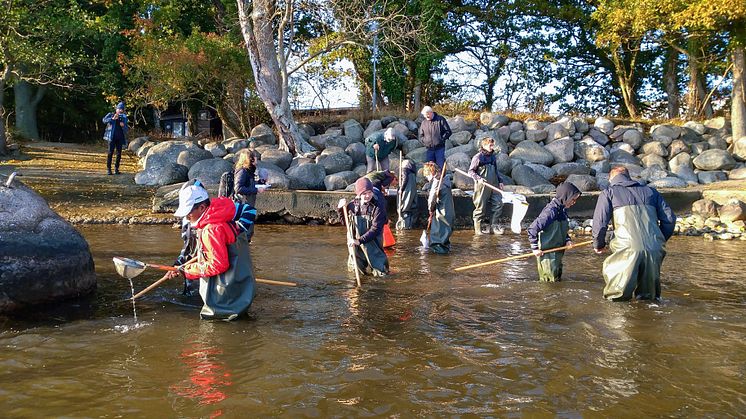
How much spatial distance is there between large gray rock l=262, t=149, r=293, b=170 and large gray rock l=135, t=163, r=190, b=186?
1215mm

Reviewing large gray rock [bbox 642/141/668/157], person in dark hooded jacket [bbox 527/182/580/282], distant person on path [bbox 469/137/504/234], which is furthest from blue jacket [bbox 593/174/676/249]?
large gray rock [bbox 642/141/668/157]

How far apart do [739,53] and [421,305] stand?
1673 centimetres

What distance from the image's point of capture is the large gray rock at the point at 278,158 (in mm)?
16125

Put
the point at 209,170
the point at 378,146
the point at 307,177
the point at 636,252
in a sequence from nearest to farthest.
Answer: the point at 636,252 < the point at 378,146 < the point at 209,170 < the point at 307,177

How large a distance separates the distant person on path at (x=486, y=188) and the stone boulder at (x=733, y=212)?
477cm

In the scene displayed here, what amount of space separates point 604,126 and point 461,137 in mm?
4897

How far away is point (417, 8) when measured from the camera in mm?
22562

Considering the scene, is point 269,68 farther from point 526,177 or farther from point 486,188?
point 486,188

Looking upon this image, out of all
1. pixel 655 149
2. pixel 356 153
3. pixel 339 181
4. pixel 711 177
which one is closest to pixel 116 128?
pixel 339 181

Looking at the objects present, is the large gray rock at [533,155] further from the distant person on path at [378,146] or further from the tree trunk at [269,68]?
the tree trunk at [269,68]

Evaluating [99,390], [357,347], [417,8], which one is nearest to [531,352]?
[357,347]

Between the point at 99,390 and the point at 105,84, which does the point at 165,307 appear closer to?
the point at 99,390

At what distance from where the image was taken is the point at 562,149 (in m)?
18.2

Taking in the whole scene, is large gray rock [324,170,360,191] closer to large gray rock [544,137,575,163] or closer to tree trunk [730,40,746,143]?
large gray rock [544,137,575,163]
